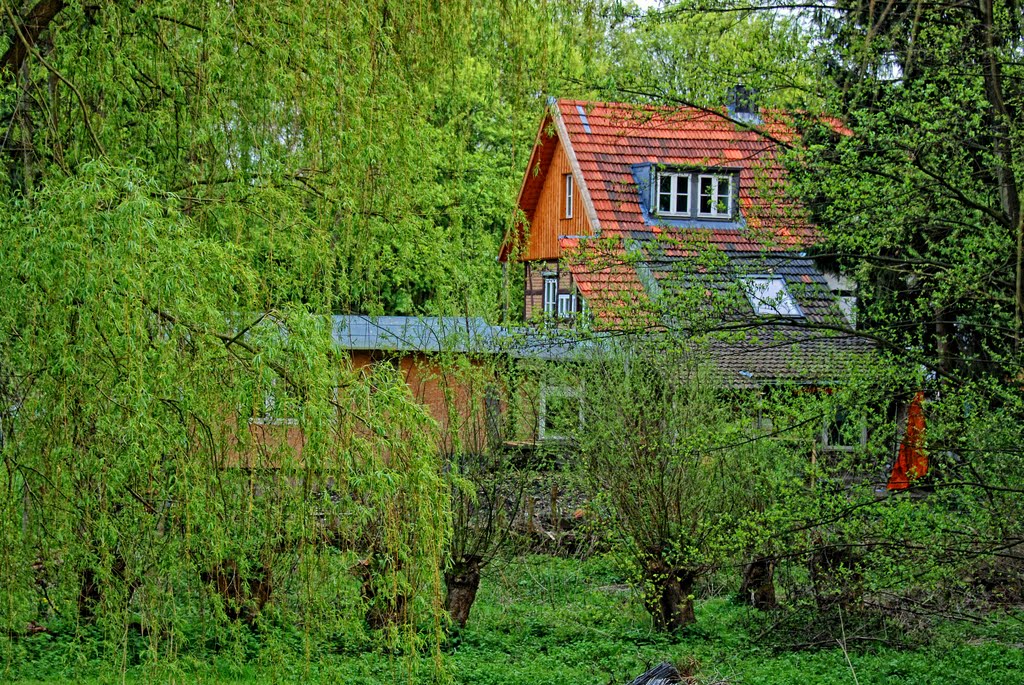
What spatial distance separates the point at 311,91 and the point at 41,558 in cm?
245

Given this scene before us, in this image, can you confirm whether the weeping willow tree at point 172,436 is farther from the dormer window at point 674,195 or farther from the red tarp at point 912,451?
the dormer window at point 674,195

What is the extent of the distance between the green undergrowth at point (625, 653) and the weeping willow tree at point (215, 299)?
Result: 2967mm

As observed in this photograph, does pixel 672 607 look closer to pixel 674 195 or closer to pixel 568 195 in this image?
pixel 674 195

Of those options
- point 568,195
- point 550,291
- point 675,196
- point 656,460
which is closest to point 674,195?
point 675,196

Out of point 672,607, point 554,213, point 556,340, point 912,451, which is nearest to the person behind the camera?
point 912,451

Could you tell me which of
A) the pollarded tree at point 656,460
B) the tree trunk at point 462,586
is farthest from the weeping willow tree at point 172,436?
the pollarded tree at point 656,460

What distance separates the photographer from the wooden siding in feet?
84.3

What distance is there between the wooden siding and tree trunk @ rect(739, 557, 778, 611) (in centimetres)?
1326

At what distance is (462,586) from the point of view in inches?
453

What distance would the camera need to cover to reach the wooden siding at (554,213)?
2570 cm

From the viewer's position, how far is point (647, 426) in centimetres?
1142

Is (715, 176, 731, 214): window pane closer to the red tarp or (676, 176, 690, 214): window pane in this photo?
(676, 176, 690, 214): window pane

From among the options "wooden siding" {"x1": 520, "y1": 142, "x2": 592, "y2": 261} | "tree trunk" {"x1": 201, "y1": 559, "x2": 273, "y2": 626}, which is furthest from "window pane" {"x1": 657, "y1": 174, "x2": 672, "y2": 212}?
"tree trunk" {"x1": 201, "y1": 559, "x2": 273, "y2": 626}

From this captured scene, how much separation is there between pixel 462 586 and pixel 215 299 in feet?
23.4
